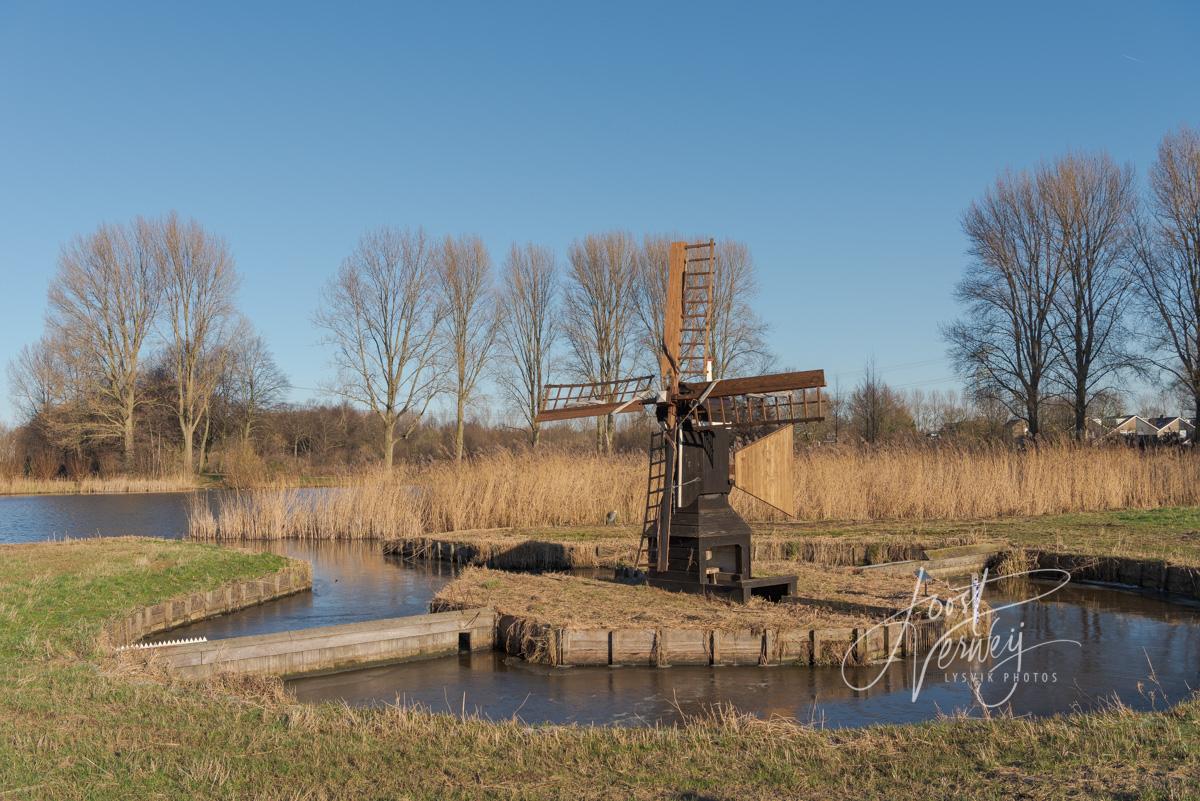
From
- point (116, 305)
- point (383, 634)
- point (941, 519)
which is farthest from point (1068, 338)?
point (116, 305)

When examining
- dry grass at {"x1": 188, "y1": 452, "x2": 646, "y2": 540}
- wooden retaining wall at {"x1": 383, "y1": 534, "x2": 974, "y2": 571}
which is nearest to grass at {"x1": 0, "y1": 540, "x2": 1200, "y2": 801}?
wooden retaining wall at {"x1": 383, "y1": 534, "x2": 974, "y2": 571}

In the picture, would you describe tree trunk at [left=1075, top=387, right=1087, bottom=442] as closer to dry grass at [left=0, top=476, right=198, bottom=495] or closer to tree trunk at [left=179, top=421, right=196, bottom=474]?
dry grass at [left=0, top=476, right=198, bottom=495]

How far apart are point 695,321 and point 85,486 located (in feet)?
100

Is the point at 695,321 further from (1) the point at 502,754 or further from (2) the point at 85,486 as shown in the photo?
(2) the point at 85,486

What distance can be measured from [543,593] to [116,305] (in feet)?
107

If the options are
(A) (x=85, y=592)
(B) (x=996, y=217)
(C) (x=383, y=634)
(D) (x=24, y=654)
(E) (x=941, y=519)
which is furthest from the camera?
(B) (x=996, y=217)

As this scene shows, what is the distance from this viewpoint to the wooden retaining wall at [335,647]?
8.18 metres

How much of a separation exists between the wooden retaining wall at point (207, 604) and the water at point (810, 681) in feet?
0.76

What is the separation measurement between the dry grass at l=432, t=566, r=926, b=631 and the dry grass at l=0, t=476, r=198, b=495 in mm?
26838

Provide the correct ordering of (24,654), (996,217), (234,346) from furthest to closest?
(234,346) < (996,217) < (24,654)

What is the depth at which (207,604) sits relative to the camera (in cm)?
1207

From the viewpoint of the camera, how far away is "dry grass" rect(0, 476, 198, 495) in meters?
34.8

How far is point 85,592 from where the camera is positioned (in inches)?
417

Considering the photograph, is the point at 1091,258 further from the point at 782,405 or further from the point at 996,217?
the point at 782,405
